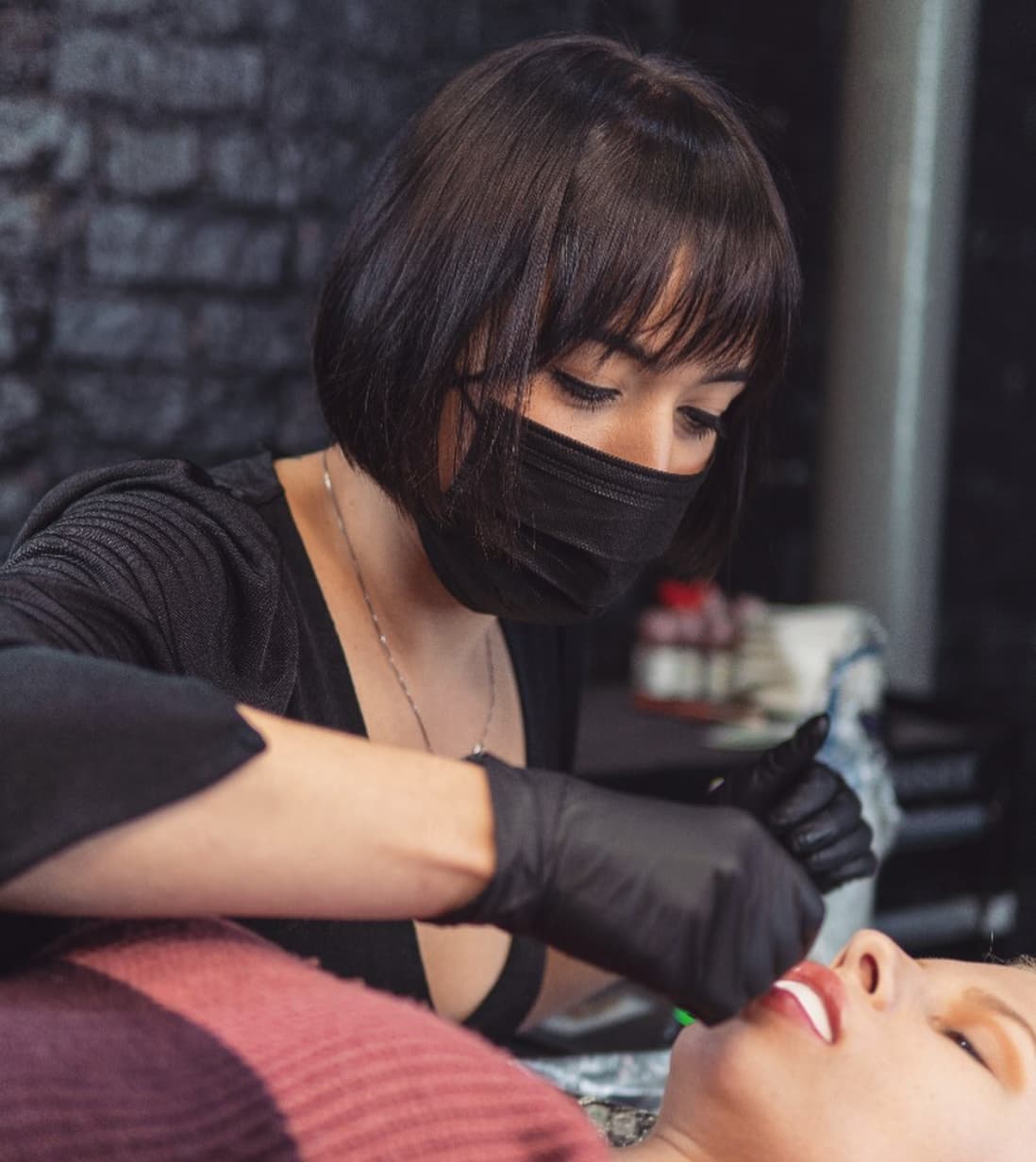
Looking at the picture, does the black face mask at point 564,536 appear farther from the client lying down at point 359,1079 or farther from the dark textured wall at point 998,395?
the dark textured wall at point 998,395

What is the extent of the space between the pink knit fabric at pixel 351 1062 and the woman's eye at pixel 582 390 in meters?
0.60

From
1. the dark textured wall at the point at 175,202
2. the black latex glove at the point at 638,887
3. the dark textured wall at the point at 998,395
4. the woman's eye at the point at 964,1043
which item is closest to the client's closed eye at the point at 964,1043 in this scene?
the woman's eye at the point at 964,1043

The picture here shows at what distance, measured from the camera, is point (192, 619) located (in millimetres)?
1213

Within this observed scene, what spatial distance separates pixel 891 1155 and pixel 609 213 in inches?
34.0

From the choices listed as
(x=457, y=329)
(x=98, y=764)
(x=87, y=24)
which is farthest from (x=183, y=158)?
(x=98, y=764)

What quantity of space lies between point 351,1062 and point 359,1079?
0.01 meters

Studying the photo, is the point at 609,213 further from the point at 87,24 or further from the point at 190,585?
the point at 87,24

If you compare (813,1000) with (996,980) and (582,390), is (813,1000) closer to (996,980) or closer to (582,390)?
(996,980)

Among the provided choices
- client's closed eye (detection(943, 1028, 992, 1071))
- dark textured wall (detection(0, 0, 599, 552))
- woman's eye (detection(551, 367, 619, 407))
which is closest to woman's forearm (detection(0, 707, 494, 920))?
woman's eye (detection(551, 367, 619, 407))

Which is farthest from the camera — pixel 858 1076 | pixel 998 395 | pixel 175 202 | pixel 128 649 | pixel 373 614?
pixel 998 395

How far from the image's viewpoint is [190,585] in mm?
1221

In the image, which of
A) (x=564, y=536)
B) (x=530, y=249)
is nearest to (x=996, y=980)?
(x=564, y=536)

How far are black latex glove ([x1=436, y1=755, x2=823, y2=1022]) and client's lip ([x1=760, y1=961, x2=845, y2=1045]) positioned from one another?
34 centimetres

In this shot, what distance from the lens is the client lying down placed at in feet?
2.59
